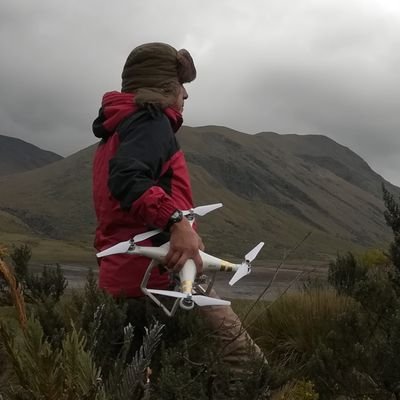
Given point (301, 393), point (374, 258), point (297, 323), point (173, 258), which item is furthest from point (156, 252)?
point (374, 258)

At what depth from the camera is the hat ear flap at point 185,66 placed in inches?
117

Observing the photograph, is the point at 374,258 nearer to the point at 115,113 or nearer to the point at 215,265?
the point at 115,113

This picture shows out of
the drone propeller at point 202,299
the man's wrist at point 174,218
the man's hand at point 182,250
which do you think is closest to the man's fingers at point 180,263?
the man's hand at point 182,250

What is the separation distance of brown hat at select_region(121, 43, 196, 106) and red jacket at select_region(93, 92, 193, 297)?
0.11m

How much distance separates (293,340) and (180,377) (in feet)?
8.12

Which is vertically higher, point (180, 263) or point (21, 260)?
point (180, 263)

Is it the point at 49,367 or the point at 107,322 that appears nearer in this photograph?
the point at 49,367

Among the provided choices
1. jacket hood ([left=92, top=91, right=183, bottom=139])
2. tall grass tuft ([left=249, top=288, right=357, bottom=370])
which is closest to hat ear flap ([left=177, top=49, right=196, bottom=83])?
jacket hood ([left=92, top=91, right=183, bottom=139])

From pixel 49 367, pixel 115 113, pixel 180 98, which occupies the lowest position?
pixel 49 367

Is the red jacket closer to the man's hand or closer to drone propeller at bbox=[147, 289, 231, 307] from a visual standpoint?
the man's hand

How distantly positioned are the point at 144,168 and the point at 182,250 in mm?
405

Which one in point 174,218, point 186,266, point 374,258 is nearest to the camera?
point 186,266

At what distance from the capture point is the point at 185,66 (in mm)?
2973

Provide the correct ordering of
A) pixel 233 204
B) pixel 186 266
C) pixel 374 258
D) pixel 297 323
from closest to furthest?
pixel 186 266, pixel 297 323, pixel 374 258, pixel 233 204
